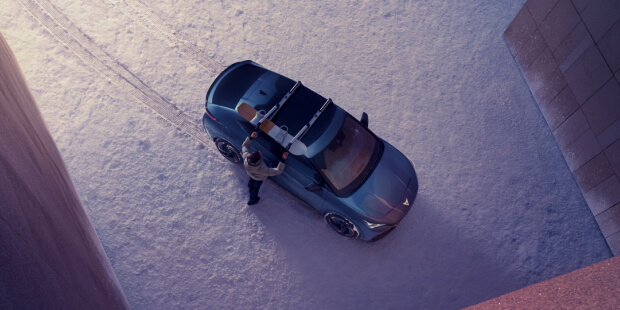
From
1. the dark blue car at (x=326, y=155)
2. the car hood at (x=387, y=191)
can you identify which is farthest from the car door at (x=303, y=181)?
the car hood at (x=387, y=191)

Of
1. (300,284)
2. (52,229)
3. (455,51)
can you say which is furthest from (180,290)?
(455,51)

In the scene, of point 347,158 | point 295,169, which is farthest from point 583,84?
point 295,169

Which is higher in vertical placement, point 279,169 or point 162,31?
point 279,169

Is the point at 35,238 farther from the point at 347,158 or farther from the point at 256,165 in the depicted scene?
the point at 347,158

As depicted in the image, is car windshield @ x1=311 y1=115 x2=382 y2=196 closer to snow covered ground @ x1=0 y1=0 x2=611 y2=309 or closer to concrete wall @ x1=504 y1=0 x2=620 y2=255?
snow covered ground @ x1=0 y1=0 x2=611 y2=309

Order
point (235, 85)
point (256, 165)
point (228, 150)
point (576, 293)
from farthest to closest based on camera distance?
point (228, 150), point (235, 85), point (256, 165), point (576, 293)
